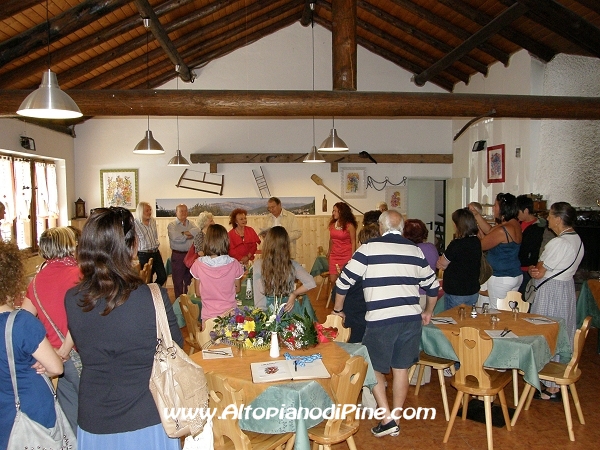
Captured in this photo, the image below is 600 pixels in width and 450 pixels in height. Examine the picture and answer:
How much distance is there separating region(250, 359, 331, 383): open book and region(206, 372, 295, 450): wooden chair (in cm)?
18

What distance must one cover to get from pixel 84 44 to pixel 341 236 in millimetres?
4055

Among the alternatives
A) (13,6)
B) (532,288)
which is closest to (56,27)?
(13,6)

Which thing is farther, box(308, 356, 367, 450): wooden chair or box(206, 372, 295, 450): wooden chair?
box(308, 356, 367, 450): wooden chair

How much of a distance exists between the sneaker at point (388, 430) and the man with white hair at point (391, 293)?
0.04ft

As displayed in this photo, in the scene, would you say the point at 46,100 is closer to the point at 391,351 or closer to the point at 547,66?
the point at 391,351

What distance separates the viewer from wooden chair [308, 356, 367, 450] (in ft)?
9.10

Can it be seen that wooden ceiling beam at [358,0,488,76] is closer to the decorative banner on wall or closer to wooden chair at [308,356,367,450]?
the decorative banner on wall

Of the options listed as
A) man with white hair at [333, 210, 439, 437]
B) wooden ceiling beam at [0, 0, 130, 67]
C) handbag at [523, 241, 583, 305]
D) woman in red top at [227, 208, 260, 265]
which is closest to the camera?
man with white hair at [333, 210, 439, 437]

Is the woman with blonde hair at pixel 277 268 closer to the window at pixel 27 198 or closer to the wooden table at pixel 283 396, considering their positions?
the wooden table at pixel 283 396

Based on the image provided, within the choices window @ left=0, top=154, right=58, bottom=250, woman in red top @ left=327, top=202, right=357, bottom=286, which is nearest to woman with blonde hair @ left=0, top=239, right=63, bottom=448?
woman in red top @ left=327, top=202, right=357, bottom=286

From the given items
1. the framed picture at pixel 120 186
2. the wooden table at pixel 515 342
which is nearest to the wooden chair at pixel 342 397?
the wooden table at pixel 515 342

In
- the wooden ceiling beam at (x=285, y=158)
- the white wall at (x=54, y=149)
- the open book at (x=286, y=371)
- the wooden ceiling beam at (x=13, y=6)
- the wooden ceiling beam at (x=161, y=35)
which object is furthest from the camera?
the wooden ceiling beam at (x=285, y=158)

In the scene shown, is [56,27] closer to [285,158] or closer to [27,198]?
[27,198]

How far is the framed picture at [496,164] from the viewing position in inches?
328
